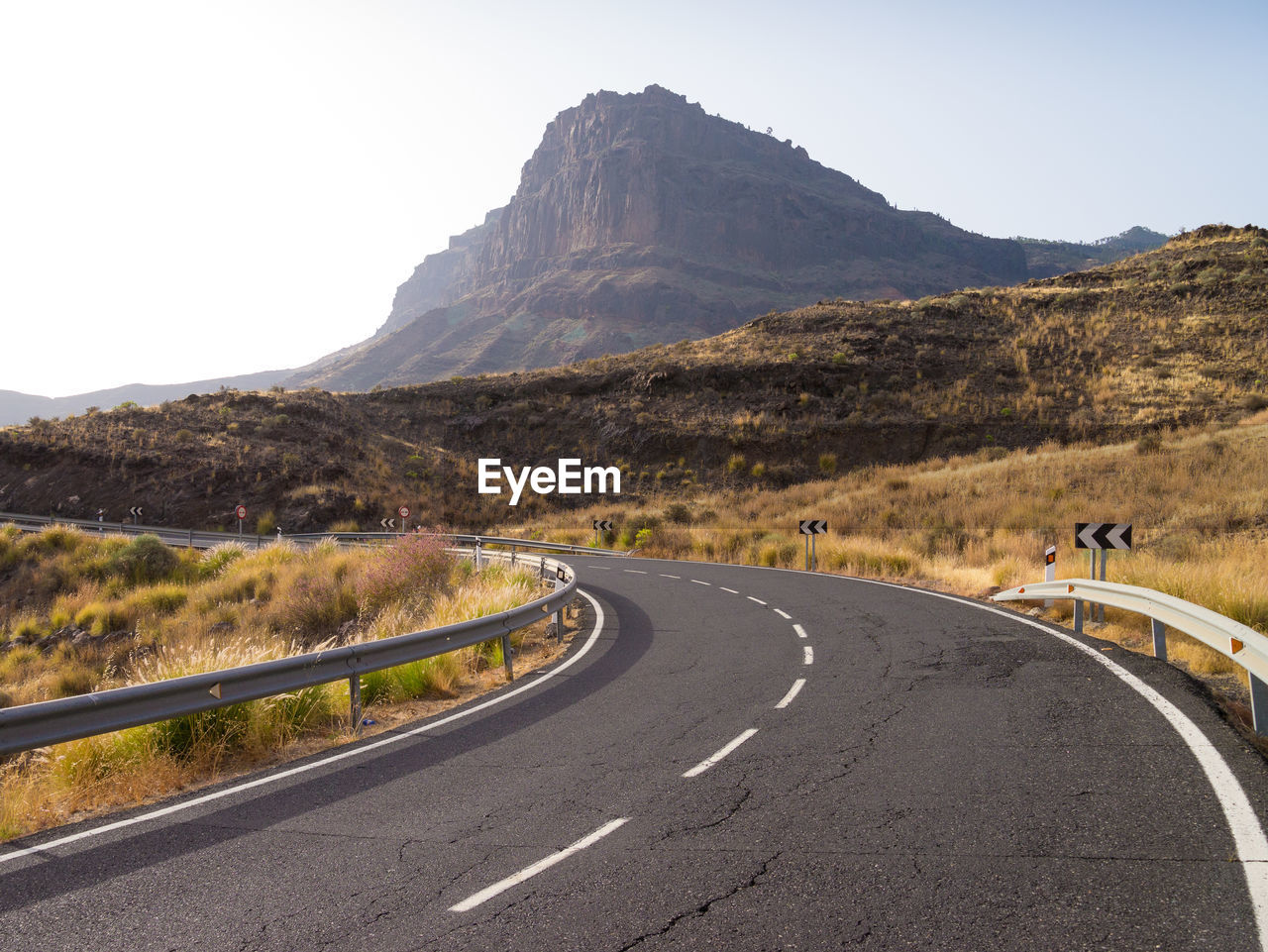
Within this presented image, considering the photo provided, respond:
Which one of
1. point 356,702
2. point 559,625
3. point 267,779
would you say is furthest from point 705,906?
point 559,625

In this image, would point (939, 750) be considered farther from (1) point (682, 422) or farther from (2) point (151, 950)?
(1) point (682, 422)

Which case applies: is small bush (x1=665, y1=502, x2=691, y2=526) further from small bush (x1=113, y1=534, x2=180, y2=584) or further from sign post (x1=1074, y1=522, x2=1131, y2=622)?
sign post (x1=1074, y1=522, x2=1131, y2=622)

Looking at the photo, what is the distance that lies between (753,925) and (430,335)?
182147mm

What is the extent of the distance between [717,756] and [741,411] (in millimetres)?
44104

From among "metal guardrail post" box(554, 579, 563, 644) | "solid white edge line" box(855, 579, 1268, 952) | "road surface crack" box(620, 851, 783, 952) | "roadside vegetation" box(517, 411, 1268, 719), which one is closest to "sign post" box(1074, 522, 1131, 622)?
"roadside vegetation" box(517, 411, 1268, 719)

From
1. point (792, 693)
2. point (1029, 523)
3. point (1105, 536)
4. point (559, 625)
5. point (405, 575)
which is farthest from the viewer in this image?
point (1029, 523)

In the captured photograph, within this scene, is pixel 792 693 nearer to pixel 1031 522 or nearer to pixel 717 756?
pixel 717 756

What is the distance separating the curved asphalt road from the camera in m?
3.30

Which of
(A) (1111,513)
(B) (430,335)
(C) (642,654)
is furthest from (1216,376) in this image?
(B) (430,335)

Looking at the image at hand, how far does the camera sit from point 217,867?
4066 millimetres

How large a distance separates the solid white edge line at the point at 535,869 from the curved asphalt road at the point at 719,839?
0.02 meters

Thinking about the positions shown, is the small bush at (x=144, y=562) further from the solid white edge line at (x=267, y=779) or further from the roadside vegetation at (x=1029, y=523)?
the solid white edge line at (x=267, y=779)

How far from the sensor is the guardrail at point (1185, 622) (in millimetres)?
5516

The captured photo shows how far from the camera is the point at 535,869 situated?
3904 mm
